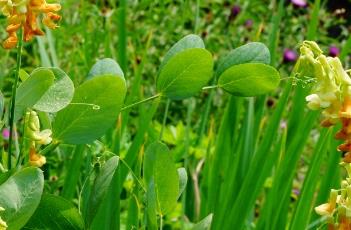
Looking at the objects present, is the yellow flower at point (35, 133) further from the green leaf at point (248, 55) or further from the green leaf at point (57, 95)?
the green leaf at point (248, 55)

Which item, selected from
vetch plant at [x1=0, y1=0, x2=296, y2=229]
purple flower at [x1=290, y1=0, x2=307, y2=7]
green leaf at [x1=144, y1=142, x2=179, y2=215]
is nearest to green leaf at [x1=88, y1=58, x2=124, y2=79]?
vetch plant at [x1=0, y1=0, x2=296, y2=229]

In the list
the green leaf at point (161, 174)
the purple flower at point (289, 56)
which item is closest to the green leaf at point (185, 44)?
the green leaf at point (161, 174)

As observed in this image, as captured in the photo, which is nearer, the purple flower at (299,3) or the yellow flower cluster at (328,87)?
the yellow flower cluster at (328,87)

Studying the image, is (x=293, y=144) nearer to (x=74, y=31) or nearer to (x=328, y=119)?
(x=328, y=119)

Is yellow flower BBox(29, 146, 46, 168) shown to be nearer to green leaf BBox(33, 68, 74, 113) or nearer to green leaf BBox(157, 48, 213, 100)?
green leaf BBox(33, 68, 74, 113)

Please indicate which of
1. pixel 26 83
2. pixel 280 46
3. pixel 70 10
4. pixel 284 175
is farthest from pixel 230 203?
pixel 280 46

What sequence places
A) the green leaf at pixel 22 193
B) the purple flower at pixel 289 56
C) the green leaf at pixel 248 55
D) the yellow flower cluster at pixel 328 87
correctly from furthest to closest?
1. the purple flower at pixel 289 56
2. the green leaf at pixel 248 55
3. the yellow flower cluster at pixel 328 87
4. the green leaf at pixel 22 193

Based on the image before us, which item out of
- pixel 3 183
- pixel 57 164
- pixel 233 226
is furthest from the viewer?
pixel 57 164
